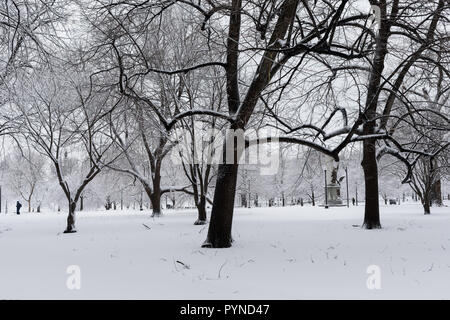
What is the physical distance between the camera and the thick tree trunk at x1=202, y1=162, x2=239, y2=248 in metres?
9.25

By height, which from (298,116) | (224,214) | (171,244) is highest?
(298,116)

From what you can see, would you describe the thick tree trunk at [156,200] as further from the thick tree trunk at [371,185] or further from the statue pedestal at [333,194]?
the statue pedestal at [333,194]

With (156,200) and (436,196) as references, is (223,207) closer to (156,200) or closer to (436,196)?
(156,200)

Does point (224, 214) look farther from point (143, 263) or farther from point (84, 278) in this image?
point (84, 278)

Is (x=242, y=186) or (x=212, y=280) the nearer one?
(x=212, y=280)

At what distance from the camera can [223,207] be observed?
30.5 ft

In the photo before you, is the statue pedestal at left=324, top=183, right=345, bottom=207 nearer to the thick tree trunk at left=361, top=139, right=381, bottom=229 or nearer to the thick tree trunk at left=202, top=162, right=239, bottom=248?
the thick tree trunk at left=361, top=139, right=381, bottom=229

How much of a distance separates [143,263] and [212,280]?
1.98 meters

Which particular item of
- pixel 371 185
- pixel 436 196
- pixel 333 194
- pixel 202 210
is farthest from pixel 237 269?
pixel 436 196

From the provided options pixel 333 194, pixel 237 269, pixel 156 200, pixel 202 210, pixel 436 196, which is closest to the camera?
pixel 237 269

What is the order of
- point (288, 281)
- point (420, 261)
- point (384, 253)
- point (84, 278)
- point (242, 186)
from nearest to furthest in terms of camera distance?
point (288, 281) → point (84, 278) → point (420, 261) → point (384, 253) → point (242, 186)

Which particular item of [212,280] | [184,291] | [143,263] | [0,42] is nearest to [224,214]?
[143,263]

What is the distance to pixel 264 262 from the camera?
7.26 meters

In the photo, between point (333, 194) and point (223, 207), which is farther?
point (333, 194)
